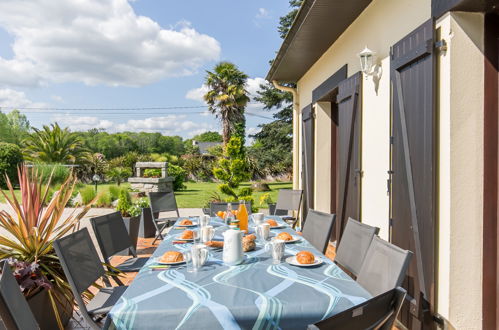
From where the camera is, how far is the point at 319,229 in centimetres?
277

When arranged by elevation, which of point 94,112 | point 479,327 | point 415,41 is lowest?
point 479,327

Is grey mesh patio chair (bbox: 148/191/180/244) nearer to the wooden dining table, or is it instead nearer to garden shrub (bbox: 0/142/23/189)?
the wooden dining table

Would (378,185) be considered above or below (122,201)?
above

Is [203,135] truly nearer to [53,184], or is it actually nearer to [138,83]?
[138,83]

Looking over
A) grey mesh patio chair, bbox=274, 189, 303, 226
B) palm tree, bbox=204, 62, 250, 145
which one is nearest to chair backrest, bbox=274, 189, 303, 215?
grey mesh patio chair, bbox=274, 189, 303, 226

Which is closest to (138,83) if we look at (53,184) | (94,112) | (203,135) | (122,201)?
(94,112)

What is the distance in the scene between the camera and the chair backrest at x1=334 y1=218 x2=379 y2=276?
6.70ft

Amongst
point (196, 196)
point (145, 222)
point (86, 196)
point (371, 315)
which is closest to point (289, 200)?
point (145, 222)

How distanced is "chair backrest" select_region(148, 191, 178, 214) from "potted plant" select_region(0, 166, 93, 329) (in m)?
2.54

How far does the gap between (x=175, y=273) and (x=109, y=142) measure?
118ft

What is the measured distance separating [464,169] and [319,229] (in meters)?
1.16

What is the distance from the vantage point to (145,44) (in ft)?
49.7

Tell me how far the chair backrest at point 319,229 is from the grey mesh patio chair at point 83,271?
1.56m

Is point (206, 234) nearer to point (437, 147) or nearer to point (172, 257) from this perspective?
point (172, 257)
